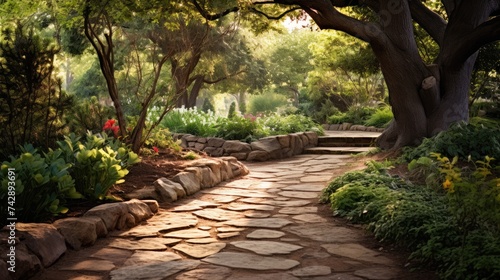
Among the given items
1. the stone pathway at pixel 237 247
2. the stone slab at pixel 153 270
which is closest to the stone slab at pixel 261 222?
the stone pathway at pixel 237 247

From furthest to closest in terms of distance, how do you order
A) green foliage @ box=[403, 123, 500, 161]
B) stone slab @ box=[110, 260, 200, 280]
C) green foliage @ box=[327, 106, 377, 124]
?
1. green foliage @ box=[327, 106, 377, 124]
2. green foliage @ box=[403, 123, 500, 161]
3. stone slab @ box=[110, 260, 200, 280]

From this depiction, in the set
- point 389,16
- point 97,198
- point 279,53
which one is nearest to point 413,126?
point 389,16

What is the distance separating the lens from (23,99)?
570 cm

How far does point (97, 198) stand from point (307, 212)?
2.38 meters

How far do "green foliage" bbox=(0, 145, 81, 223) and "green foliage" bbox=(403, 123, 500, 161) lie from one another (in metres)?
5.16

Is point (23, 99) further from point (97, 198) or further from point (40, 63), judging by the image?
point (97, 198)

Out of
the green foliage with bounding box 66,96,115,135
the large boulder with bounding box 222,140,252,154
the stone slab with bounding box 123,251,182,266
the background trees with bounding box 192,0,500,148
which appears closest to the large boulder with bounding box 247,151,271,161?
the large boulder with bounding box 222,140,252,154

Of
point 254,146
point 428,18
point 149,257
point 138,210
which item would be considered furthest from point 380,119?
point 149,257

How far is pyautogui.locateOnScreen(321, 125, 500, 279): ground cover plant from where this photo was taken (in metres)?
3.43

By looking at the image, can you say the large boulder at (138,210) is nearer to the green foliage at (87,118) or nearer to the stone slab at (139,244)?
the stone slab at (139,244)

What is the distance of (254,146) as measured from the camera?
36.9ft

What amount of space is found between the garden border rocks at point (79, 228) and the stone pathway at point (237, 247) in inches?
3.7

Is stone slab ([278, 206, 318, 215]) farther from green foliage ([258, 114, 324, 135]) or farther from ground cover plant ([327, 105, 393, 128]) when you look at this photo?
ground cover plant ([327, 105, 393, 128])

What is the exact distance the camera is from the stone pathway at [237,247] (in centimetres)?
367
